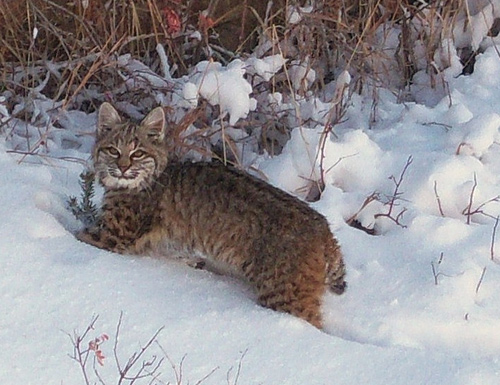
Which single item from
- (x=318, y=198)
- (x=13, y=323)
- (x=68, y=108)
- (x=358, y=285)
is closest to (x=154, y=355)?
(x=13, y=323)

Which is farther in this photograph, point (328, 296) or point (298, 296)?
point (328, 296)

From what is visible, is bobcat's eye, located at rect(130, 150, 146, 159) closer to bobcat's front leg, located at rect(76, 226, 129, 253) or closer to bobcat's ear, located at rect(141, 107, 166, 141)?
bobcat's ear, located at rect(141, 107, 166, 141)

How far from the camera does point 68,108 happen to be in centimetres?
538

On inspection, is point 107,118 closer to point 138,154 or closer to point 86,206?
point 138,154

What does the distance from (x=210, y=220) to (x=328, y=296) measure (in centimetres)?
61

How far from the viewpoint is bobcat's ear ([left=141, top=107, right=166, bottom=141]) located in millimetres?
4430

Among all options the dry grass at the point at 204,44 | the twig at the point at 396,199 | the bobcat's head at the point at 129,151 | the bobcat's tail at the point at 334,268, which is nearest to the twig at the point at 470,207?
the twig at the point at 396,199

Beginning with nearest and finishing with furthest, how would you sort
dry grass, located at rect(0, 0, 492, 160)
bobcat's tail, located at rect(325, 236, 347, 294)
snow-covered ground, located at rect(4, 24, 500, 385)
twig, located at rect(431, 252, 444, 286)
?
snow-covered ground, located at rect(4, 24, 500, 385) < bobcat's tail, located at rect(325, 236, 347, 294) < twig, located at rect(431, 252, 444, 286) < dry grass, located at rect(0, 0, 492, 160)

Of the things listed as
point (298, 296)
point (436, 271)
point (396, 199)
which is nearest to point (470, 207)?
point (396, 199)

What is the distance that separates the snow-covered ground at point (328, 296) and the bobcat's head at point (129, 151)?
0.97 ft

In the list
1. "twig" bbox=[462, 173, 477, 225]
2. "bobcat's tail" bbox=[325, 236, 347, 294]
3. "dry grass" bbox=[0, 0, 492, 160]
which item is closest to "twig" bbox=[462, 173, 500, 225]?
"twig" bbox=[462, 173, 477, 225]

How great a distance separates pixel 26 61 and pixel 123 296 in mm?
2170

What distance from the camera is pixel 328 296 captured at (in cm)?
402

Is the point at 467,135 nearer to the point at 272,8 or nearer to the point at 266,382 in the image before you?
the point at 272,8
